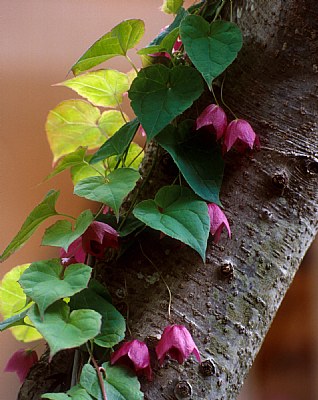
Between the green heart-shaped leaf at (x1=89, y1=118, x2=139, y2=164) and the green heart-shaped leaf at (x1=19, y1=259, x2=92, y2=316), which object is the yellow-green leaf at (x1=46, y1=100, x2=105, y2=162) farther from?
the green heart-shaped leaf at (x1=19, y1=259, x2=92, y2=316)

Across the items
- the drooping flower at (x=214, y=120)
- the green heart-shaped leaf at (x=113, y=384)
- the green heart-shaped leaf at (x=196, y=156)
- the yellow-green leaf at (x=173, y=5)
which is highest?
the yellow-green leaf at (x=173, y=5)

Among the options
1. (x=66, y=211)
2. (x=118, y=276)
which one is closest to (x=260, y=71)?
(x=118, y=276)

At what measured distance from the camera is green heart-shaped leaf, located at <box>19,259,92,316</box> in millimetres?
510

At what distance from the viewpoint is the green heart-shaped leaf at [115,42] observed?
25.6 inches

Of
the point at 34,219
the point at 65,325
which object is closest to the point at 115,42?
the point at 34,219

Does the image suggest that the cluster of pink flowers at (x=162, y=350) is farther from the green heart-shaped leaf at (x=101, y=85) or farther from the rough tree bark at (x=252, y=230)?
the green heart-shaped leaf at (x=101, y=85)

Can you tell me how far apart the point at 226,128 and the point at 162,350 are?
23cm

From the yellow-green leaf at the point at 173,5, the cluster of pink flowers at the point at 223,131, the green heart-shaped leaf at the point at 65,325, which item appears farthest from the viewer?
the yellow-green leaf at the point at 173,5

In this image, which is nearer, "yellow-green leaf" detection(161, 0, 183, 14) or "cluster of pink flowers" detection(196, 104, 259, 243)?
"cluster of pink flowers" detection(196, 104, 259, 243)

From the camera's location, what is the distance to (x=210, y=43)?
59 cm

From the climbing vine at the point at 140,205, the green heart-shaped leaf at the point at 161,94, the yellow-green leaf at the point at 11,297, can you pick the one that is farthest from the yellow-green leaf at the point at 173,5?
the yellow-green leaf at the point at 11,297

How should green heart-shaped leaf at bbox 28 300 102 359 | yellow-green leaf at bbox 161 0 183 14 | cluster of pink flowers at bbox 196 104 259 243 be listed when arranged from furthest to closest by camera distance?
yellow-green leaf at bbox 161 0 183 14
cluster of pink flowers at bbox 196 104 259 243
green heart-shaped leaf at bbox 28 300 102 359

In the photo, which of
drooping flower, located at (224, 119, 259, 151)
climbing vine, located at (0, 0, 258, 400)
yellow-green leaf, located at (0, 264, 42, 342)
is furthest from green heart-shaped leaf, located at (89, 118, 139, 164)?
yellow-green leaf, located at (0, 264, 42, 342)

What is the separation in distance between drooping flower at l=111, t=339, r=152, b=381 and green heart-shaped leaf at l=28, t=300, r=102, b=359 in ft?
0.21
